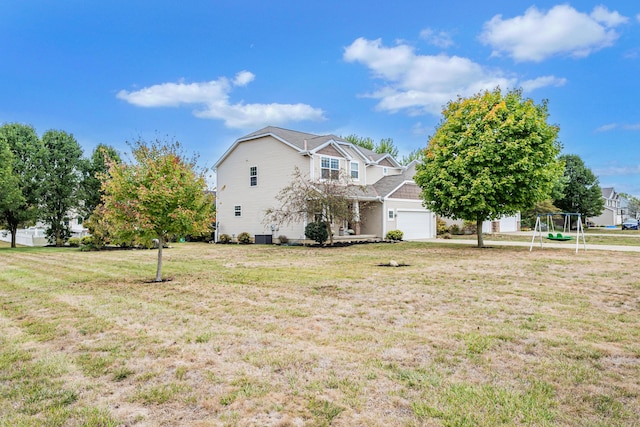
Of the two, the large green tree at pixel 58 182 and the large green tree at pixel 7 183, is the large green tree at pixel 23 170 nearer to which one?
the large green tree at pixel 7 183

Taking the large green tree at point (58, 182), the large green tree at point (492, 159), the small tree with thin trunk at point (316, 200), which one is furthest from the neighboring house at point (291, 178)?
the large green tree at point (58, 182)

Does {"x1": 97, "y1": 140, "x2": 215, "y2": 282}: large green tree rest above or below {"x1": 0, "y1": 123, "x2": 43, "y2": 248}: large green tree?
below

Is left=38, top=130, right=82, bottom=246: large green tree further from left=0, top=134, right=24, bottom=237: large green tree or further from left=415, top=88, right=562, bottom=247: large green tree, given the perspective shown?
left=415, top=88, right=562, bottom=247: large green tree

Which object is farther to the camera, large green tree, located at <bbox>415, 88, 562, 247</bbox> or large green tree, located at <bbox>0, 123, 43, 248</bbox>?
large green tree, located at <bbox>0, 123, 43, 248</bbox>

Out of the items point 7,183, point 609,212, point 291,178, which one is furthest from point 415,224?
point 609,212

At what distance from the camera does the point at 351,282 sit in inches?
375

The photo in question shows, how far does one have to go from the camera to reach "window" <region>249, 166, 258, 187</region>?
26.5 meters

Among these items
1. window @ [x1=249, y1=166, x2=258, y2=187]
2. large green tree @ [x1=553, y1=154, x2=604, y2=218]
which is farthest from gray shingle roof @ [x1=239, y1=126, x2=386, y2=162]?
large green tree @ [x1=553, y1=154, x2=604, y2=218]

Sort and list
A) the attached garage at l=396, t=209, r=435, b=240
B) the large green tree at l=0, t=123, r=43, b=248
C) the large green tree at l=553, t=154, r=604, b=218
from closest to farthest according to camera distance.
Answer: the large green tree at l=0, t=123, r=43, b=248, the attached garage at l=396, t=209, r=435, b=240, the large green tree at l=553, t=154, r=604, b=218

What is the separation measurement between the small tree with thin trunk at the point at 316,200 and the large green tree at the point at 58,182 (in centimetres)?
1500

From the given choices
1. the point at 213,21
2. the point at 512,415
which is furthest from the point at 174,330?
the point at 213,21

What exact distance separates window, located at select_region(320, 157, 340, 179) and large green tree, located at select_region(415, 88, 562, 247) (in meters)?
6.74

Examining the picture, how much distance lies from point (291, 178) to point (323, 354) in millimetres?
20097

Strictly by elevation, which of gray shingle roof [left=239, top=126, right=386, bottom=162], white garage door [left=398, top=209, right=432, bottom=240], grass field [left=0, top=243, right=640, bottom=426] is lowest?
grass field [left=0, top=243, right=640, bottom=426]
